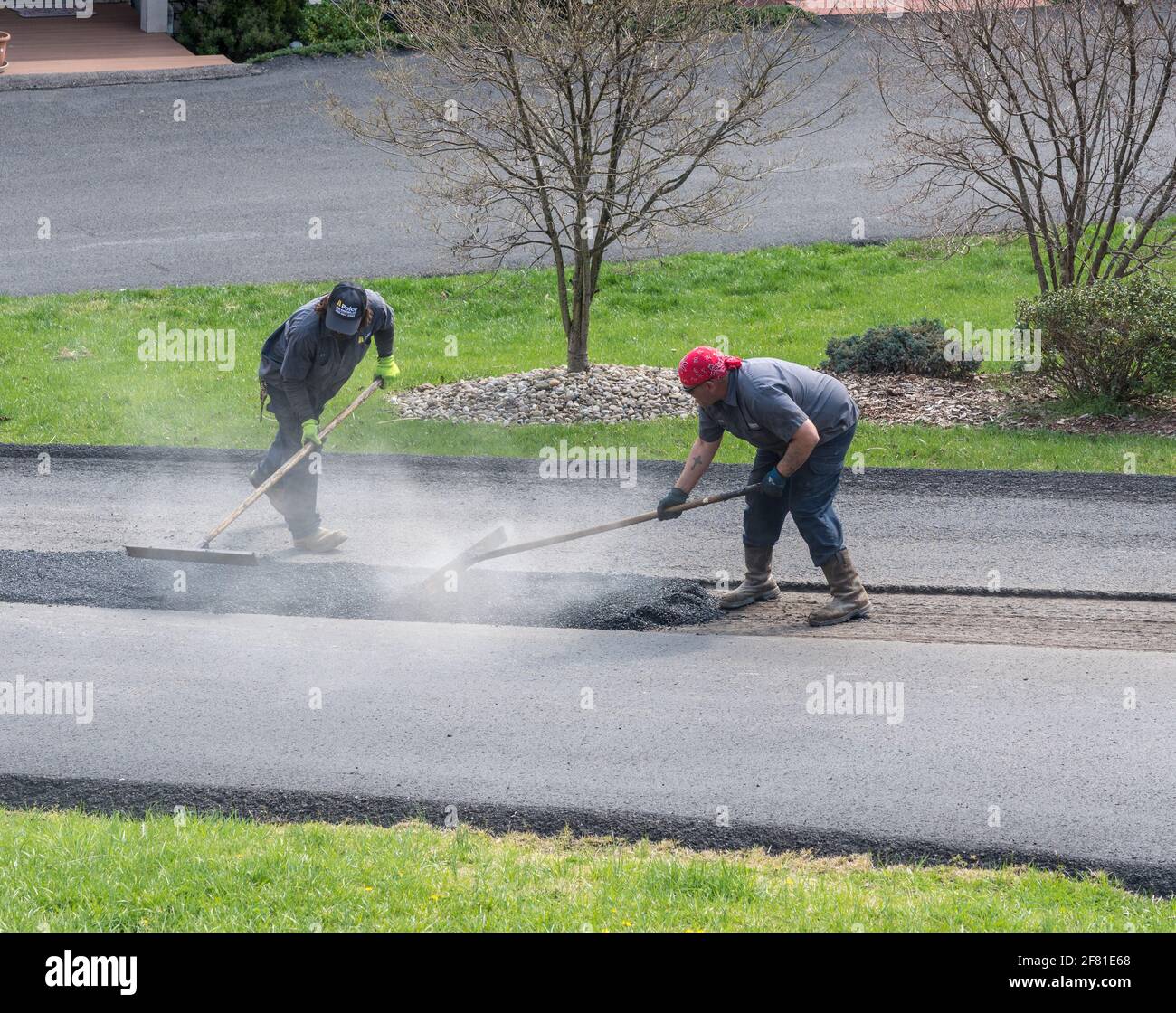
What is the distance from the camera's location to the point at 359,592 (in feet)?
27.2

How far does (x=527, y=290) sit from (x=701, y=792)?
10.8 meters

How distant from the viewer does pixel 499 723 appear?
6.61 meters

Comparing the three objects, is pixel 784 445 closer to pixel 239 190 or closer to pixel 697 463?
pixel 697 463

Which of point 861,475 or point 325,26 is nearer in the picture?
point 861,475

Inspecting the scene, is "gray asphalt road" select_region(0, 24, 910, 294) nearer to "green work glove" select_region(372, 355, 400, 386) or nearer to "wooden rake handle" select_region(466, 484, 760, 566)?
"green work glove" select_region(372, 355, 400, 386)

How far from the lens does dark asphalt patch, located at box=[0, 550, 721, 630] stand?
26.4 feet

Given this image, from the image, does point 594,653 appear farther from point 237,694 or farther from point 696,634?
point 237,694
